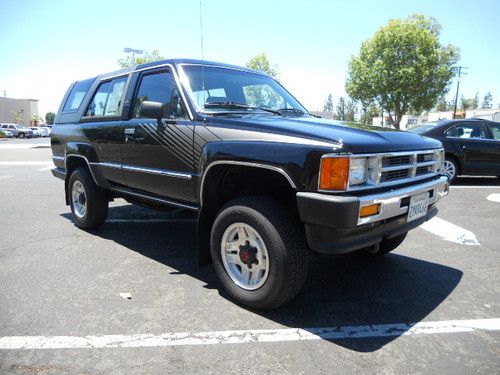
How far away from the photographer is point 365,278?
361 centimetres

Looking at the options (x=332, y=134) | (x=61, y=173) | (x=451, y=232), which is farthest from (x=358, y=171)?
(x=61, y=173)

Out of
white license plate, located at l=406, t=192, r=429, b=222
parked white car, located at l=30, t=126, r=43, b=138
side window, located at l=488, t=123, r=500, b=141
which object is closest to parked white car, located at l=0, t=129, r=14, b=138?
parked white car, located at l=30, t=126, r=43, b=138

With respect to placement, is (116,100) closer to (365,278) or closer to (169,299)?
(169,299)

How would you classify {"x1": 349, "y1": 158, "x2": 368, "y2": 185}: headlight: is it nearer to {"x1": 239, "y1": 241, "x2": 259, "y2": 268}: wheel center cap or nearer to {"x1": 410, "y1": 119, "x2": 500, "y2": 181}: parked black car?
{"x1": 239, "y1": 241, "x2": 259, "y2": 268}: wheel center cap

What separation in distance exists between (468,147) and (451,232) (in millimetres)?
4552

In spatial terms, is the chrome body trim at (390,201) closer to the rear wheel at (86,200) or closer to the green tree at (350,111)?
the rear wheel at (86,200)

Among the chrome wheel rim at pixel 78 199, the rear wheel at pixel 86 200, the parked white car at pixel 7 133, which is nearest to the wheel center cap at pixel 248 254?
the rear wheel at pixel 86 200

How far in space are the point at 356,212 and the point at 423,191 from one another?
93 cm

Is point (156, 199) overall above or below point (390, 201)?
below

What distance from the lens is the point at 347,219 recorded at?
237 cm

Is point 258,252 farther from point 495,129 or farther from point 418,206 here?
point 495,129

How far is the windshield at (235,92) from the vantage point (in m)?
3.52

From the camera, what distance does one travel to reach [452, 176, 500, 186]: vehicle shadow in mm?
9102

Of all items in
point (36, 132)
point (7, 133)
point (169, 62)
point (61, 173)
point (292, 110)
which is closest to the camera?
point (169, 62)
